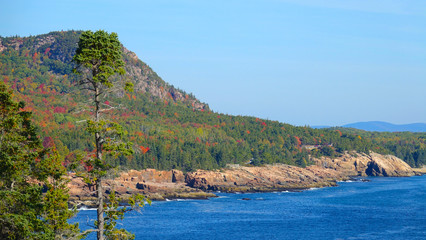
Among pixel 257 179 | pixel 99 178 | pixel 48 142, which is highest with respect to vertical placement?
pixel 48 142

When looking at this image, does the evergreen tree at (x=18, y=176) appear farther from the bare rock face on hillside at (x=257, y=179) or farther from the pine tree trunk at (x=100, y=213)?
the bare rock face on hillside at (x=257, y=179)

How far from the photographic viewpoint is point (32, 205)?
35.2 metres

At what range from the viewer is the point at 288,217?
11938cm

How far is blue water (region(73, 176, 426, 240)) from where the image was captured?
99.6 m

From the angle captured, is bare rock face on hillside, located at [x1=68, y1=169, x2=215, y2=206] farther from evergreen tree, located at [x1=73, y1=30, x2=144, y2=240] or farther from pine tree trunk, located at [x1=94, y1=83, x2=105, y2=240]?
evergreen tree, located at [x1=73, y1=30, x2=144, y2=240]

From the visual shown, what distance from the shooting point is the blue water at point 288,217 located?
9956cm

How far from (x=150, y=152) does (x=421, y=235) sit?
92.3 metres

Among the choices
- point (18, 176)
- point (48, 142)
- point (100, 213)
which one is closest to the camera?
point (100, 213)

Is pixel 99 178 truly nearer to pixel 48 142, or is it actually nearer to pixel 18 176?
pixel 18 176

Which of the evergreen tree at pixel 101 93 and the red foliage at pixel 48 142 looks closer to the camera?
the evergreen tree at pixel 101 93

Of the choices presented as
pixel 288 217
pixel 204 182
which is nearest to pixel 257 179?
pixel 204 182

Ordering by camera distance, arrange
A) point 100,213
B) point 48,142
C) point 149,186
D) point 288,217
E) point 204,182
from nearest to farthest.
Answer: point 100,213 → point 288,217 → point 149,186 → point 48,142 → point 204,182

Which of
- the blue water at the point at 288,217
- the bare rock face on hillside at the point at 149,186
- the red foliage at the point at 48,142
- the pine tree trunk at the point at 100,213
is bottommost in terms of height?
the blue water at the point at 288,217

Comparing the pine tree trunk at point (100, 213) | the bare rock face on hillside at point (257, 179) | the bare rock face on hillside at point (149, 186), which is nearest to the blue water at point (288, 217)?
the bare rock face on hillside at point (149, 186)
